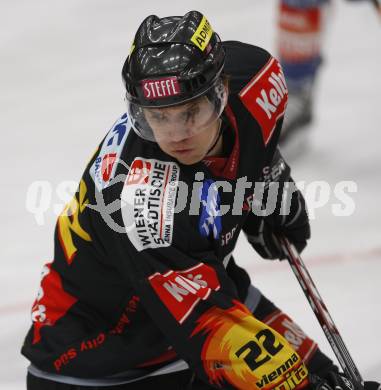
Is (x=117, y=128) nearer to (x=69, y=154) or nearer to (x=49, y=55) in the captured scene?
(x=69, y=154)

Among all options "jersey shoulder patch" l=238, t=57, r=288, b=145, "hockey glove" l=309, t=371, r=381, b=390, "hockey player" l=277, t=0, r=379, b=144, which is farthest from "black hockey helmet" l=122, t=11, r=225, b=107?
"hockey player" l=277, t=0, r=379, b=144

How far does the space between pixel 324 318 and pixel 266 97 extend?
52 centimetres

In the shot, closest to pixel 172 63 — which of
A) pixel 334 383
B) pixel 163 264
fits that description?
pixel 163 264

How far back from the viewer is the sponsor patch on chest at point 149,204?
169 cm

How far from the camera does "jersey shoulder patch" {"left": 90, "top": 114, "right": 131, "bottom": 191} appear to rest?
1.78 m

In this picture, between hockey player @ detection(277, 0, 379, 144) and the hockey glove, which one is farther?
hockey player @ detection(277, 0, 379, 144)

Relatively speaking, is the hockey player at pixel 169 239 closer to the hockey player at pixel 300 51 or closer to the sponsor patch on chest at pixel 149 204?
the sponsor patch on chest at pixel 149 204

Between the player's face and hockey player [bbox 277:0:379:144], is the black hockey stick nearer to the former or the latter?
the player's face

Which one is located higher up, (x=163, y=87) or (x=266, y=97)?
(x=163, y=87)

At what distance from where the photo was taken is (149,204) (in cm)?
171

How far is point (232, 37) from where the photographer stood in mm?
5125

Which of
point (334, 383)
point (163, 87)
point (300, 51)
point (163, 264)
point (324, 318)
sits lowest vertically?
point (300, 51)

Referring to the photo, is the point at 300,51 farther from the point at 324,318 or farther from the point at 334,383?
the point at 334,383

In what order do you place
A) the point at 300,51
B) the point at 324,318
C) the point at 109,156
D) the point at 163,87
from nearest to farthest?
the point at 163,87, the point at 109,156, the point at 324,318, the point at 300,51
